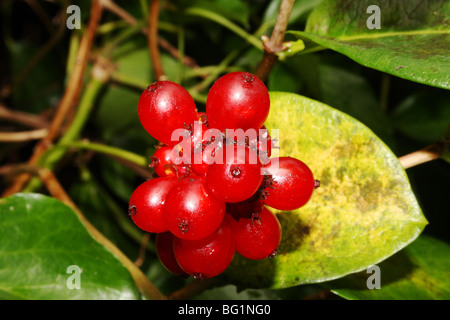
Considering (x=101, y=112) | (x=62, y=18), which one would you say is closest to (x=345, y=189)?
(x=101, y=112)

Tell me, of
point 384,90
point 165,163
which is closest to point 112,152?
point 165,163

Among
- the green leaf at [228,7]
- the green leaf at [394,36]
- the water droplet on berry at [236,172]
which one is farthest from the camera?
the green leaf at [228,7]

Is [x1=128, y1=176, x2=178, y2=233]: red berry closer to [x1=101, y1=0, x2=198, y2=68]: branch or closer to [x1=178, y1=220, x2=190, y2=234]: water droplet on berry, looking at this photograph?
[x1=178, y1=220, x2=190, y2=234]: water droplet on berry

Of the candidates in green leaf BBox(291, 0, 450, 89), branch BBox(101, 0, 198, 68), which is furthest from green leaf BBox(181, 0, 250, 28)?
green leaf BBox(291, 0, 450, 89)

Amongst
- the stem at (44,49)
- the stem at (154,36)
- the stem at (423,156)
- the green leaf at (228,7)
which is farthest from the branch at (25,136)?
the stem at (423,156)

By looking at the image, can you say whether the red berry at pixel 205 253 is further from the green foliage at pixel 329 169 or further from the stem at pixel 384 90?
the stem at pixel 384 90
